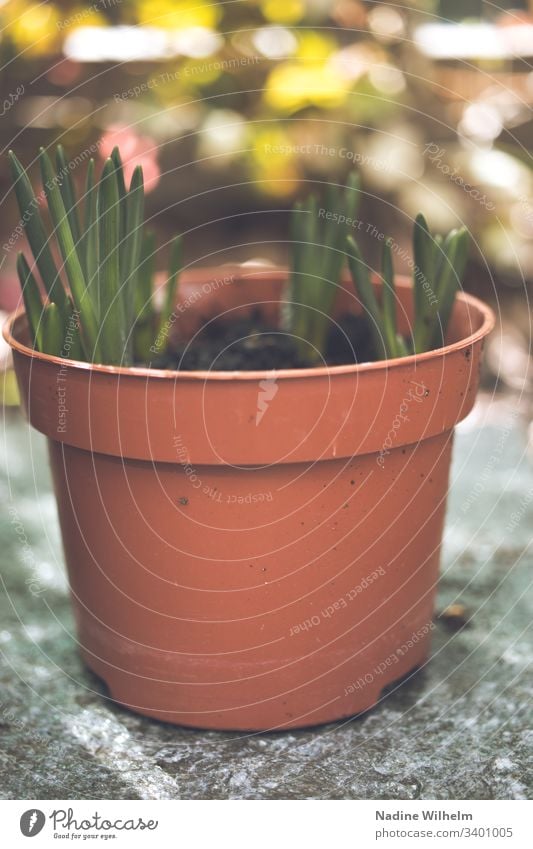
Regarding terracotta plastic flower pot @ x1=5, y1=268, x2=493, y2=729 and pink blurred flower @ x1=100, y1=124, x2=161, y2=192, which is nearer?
terracotta plastic flower pot @ x1=5, y1=268, x2=493, y2=729

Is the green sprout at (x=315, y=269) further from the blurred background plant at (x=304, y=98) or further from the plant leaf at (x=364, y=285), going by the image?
the blurred background plant at (x=304, y=98)

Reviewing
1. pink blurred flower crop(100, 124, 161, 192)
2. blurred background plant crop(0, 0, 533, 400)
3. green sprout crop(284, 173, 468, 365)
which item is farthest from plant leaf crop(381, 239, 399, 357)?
blurred background plant crop(0, 0, 533, 400)

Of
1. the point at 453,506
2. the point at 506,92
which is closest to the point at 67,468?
the point at 453,506

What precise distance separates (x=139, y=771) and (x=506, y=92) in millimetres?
1823

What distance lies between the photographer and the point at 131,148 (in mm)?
1778

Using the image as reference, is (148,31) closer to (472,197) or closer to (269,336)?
(472,197)

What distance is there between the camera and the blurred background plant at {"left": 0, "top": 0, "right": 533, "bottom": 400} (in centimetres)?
192

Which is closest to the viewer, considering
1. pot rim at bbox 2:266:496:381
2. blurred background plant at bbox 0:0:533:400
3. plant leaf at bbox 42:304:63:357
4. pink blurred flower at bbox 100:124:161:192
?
pot rim at bbox 2:266:496:381

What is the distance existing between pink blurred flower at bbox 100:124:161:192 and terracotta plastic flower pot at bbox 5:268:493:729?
848 mm

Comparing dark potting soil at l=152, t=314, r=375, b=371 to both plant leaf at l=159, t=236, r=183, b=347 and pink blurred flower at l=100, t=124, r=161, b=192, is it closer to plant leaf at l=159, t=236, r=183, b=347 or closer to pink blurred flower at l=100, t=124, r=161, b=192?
plant leaf at l=159, t=236, r=183, b=347

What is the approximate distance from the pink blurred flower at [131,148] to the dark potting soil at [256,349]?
61 centimetres

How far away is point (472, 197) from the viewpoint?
2.02 meters

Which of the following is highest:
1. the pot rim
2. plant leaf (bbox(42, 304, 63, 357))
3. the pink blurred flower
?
the pink blurred flower

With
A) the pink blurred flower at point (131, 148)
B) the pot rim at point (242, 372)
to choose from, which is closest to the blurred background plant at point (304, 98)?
the pink blurred flower at point (131, 148)
